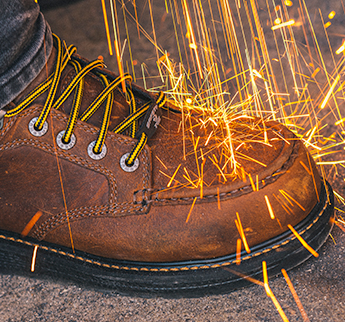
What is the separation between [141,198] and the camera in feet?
2.36

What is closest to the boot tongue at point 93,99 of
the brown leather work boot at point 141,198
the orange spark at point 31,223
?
the brown leather work boot at point 141,198

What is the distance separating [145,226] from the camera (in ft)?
2.36

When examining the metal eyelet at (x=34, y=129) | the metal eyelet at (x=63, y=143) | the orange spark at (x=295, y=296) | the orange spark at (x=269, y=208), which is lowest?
the orange spark at (x=295, y=296)

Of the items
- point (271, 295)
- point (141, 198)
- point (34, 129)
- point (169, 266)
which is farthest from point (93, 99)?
point (271, 295)

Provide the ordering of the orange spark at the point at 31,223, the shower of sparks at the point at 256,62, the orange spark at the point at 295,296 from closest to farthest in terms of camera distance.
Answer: the orange spark at the point at 295,296, the orange spark at the point at 31,223, the shower of sparks at the point at 256,62

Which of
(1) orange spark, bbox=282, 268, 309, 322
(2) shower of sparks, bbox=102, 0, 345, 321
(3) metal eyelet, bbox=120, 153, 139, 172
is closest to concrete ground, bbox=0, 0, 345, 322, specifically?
(1) orange spark, bbox=282, 268, 309, 322

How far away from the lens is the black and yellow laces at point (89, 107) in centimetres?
72

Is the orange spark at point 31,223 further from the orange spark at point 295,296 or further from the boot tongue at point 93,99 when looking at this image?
the orange spark at point 295,296

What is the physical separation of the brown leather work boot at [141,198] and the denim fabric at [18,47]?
1.2 inches

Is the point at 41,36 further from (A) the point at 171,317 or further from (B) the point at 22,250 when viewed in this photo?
(A) the point at 171,317

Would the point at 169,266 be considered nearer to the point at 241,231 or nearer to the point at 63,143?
the point at 241,231

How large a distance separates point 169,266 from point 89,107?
37 centimetres

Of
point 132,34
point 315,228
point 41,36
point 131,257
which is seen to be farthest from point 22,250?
point 132,34

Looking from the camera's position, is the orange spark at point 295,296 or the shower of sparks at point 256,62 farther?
the shower of sparks at point 256,62
